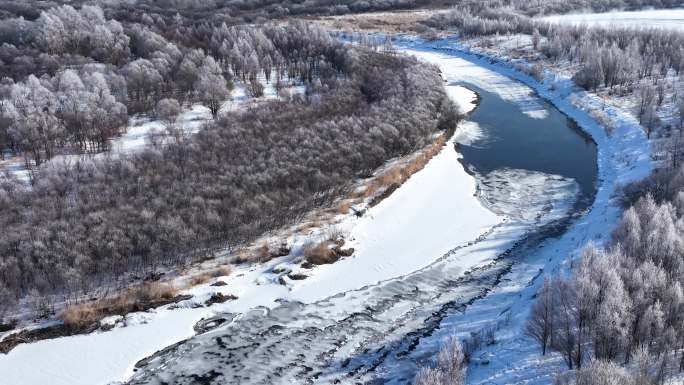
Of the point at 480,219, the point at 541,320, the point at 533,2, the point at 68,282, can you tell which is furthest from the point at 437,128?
the point at 533,2

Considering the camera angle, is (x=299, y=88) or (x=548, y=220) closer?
(x=548, y=220)

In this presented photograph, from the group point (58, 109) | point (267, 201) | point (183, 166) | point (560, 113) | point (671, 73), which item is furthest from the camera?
point (671, 73)

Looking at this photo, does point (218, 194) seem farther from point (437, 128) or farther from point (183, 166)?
point (437, 128)

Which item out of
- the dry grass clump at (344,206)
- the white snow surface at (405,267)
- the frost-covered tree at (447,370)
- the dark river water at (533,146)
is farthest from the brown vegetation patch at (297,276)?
the dark river water at (533,146)

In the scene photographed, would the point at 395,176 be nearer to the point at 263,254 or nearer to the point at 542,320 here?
the point at 263,254

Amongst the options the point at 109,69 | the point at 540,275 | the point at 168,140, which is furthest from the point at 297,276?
the point at 109,69

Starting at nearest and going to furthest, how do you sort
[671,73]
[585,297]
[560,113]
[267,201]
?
[585,297], [267,201], [560,113], [671,73]

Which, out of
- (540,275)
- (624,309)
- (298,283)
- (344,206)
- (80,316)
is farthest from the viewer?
(344,206)

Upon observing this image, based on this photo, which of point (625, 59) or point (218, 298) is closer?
point (218, 298)
